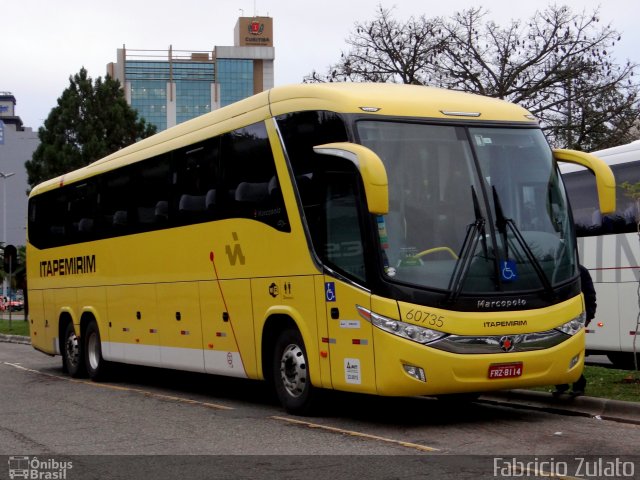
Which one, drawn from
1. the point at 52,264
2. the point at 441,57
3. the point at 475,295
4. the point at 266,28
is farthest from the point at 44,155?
the point at 266,28

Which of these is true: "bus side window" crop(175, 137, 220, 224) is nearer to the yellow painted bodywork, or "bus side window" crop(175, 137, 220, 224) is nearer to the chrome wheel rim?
the yellow painted bodywork

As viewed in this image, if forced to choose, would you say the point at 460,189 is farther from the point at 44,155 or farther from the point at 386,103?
the point at 44,155

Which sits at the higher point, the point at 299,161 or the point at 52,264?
the point at 299,161

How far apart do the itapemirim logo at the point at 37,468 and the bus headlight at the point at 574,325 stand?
16.9 feet

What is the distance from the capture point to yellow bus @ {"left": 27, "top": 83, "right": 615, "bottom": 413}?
33.4 feet

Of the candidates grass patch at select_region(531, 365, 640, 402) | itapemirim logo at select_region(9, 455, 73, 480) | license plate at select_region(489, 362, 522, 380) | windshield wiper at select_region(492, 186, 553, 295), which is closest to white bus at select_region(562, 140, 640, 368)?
grass patch at select_region(531, 365, 640, 402)

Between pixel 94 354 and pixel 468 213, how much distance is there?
32.5 feet

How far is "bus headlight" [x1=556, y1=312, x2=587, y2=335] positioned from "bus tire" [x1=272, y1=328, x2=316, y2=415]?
2.78m

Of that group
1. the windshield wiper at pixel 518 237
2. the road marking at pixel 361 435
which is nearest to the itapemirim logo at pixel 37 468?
the road marking at pixel 361 435

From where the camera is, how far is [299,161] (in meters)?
11.5

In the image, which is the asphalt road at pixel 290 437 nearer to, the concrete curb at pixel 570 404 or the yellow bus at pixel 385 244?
the concrete curb at pixel 570 404

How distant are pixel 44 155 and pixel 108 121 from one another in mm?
3148

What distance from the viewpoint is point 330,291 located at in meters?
10.9

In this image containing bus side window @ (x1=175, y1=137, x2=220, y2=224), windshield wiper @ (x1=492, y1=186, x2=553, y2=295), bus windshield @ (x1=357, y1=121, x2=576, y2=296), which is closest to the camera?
bus windshield @ (x1=357, y1=121, x2=576, y2=296)
